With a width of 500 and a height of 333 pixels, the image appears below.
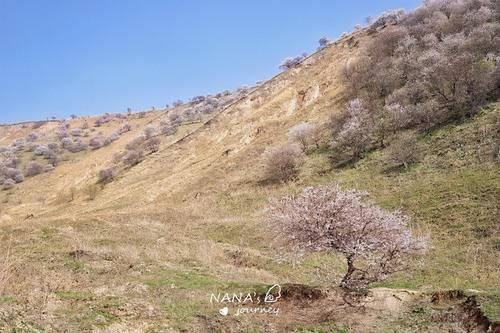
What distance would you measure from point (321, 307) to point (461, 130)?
29011mm

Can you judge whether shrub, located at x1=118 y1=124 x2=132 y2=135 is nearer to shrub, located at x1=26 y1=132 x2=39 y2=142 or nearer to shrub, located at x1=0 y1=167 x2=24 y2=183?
Result: shrub, located at x1=26 y1=132 x2=39 y2=142

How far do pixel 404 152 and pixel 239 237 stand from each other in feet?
51.5

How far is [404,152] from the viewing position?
Answer: 37.6 m

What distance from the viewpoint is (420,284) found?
19469mm

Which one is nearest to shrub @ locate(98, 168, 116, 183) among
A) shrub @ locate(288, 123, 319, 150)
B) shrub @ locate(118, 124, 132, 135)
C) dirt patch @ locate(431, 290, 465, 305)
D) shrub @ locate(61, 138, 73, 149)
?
shrub @ locate(288, 123, 319, 150)

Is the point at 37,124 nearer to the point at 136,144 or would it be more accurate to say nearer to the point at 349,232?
the point at 136,144

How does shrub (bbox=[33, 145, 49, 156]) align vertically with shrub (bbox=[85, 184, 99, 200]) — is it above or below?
above

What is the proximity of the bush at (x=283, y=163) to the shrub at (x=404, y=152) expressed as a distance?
374 inches

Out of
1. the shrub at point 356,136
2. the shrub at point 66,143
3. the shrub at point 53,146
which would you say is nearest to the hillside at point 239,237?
the shrub at point 356,136

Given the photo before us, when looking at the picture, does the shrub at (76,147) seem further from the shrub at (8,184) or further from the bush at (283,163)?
the bush at (283,163)

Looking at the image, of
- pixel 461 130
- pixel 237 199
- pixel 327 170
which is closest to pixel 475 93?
pixel 461 130

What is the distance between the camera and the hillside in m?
13.0

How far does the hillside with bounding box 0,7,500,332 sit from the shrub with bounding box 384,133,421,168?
88 cm

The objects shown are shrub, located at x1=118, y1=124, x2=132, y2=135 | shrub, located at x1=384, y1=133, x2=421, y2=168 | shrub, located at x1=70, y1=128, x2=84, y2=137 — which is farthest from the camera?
shrub, located at x1=70, y1=128, x2=84, y2=137
